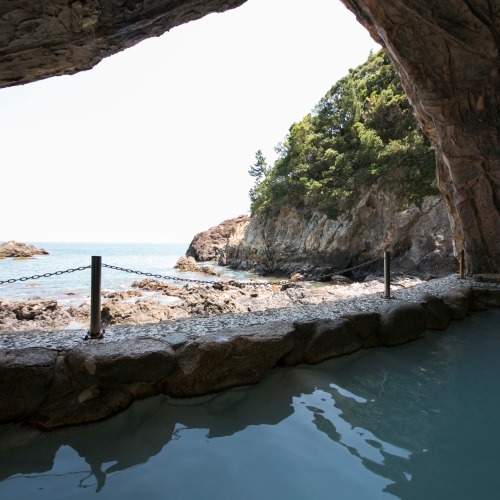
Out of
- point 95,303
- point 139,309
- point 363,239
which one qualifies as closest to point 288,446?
point 95,303

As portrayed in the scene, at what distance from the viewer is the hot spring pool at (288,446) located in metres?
1.98

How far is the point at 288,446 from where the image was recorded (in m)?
2.40

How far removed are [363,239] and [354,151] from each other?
23.3ft

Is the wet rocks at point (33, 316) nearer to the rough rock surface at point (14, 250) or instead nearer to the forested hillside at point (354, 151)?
the forested hillside at point (354, 151)

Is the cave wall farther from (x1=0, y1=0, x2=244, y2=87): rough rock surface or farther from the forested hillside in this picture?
the forested hillside

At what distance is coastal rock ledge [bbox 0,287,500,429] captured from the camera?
8.83ft

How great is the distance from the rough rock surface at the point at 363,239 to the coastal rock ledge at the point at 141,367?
1084 centimetres

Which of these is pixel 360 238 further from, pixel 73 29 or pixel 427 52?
pixel 73 29

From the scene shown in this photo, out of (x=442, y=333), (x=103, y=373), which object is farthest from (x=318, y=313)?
(x=103, y=373)

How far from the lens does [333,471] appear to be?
2.12m

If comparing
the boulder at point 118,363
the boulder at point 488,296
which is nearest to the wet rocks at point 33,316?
the boulder at point 118,363

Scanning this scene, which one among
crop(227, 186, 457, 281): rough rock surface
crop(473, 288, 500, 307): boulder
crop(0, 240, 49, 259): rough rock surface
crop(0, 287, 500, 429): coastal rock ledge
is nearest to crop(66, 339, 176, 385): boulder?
crop(0, 287, 500, 429): coastal rock ledge

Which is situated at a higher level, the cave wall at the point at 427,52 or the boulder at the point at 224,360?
the cave wall at the point at 427,52

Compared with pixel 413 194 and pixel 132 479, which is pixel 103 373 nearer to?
pixel 132 479
